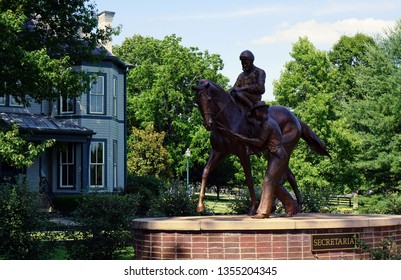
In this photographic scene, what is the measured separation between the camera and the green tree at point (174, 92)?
53375 millimetres

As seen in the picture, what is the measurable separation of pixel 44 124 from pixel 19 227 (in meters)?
19.8

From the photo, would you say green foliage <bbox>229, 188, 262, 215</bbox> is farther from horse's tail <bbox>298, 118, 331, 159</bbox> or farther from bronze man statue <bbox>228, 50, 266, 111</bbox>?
bronze man statue <bbox>228, 50, 266, 111</bbox>

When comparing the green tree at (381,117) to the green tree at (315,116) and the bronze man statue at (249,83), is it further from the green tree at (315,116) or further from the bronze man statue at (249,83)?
the bronze man statue at (249,83)

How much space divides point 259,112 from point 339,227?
2654 mm

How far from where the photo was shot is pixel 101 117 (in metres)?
36.6

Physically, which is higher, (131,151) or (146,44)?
(146,44)

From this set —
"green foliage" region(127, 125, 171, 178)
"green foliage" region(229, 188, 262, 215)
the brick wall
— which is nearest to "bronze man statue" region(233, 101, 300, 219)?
the brick wall

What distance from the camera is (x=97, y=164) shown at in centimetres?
3612

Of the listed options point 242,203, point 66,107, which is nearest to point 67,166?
point 66,107

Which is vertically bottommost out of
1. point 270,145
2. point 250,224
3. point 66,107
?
point 250,224

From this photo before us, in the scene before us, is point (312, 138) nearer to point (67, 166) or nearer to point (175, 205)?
point (175, 205)

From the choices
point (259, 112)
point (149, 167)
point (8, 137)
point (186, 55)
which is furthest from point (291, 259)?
point (186, 55)

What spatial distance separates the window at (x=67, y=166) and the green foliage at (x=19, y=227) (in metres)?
20.4
